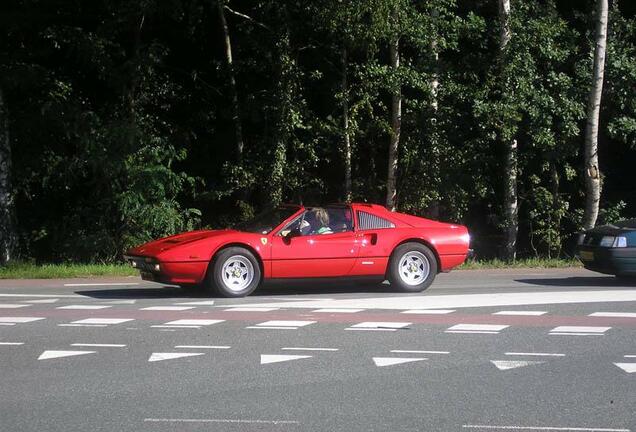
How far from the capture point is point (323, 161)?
2302 cm

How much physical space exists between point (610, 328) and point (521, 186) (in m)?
13.6

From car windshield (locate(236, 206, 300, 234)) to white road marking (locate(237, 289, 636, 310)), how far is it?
1.36m

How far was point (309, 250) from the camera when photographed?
1315 cm

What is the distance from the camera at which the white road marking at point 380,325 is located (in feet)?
32.7

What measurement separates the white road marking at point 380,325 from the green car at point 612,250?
546cm

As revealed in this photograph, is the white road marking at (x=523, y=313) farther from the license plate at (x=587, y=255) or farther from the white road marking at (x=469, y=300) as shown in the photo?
the license plate at (x=587, y=255)

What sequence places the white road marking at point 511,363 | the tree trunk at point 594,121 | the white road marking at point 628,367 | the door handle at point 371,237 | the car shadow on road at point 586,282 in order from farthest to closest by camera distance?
the tree trunk at point 594,121 → the car shadow on road at point 586,282 → the door handle at point 371,237 → the white road marking at point 511,363 → the white road marking at point 628,367

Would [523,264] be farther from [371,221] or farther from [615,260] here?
[371,221]

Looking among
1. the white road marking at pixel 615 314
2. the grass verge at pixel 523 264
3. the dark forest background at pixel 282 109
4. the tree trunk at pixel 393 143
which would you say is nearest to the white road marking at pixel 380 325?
the white road marking at pixel 615 314

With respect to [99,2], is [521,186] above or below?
below

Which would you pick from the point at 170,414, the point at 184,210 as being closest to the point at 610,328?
the point at 170,414

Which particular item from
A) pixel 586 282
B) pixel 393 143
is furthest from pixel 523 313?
pixel 393 143

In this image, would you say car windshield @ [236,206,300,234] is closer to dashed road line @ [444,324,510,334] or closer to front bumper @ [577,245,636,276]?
dashed road line @ [444,324,510,334]

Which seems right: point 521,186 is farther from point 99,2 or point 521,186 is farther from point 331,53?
point 99,2
